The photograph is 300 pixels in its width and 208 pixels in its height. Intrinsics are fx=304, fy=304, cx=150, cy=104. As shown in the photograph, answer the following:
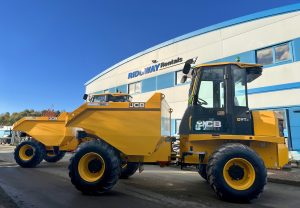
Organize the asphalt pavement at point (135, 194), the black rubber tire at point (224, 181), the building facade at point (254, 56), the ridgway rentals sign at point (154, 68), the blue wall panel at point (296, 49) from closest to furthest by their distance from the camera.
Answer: the asphalt pavement at point (135, 194), the black rubber tire at point (224, 181), the blue wall panel at point (296, 49), the building facade at point (254, 56), the ridgway rentals sign at point (154, 68)

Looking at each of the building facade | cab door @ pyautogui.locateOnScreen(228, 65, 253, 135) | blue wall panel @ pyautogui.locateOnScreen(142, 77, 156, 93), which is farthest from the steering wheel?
blue wall panel @ pyautogui.locateOnScreen(142, 77, 156, 93)

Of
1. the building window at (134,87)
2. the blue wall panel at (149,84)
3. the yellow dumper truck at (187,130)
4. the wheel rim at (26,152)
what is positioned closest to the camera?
the yellow dumper truck at (187,130)

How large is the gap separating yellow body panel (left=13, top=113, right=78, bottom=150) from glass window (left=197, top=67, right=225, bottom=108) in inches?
278

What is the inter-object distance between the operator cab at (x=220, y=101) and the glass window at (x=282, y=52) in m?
9.06

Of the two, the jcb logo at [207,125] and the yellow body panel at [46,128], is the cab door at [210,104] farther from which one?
the yellow body panel at [46,128]

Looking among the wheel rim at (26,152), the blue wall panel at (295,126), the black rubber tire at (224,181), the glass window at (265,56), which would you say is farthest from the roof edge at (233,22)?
the wheel rim at (26,152)

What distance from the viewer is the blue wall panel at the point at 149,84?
25297mm

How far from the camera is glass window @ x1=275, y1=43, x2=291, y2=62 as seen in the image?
1569cm

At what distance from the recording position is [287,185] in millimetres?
9953

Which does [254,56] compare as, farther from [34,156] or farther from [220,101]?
[34,156]

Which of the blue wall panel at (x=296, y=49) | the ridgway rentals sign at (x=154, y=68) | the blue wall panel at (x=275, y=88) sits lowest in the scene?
the blue wall panel at (x=275, y=88)

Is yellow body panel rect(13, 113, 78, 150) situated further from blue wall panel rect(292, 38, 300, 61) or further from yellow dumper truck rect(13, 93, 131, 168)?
blue wall panel rect(292, 38, 300, 61)

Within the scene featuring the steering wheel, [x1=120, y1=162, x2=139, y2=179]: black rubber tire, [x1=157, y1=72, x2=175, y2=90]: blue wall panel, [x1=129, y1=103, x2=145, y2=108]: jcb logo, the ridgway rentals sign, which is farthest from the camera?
Result: [x1=157, y1=72, x2=175, y2=90]: blue wall panel

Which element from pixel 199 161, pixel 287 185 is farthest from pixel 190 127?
pixel 287 185
